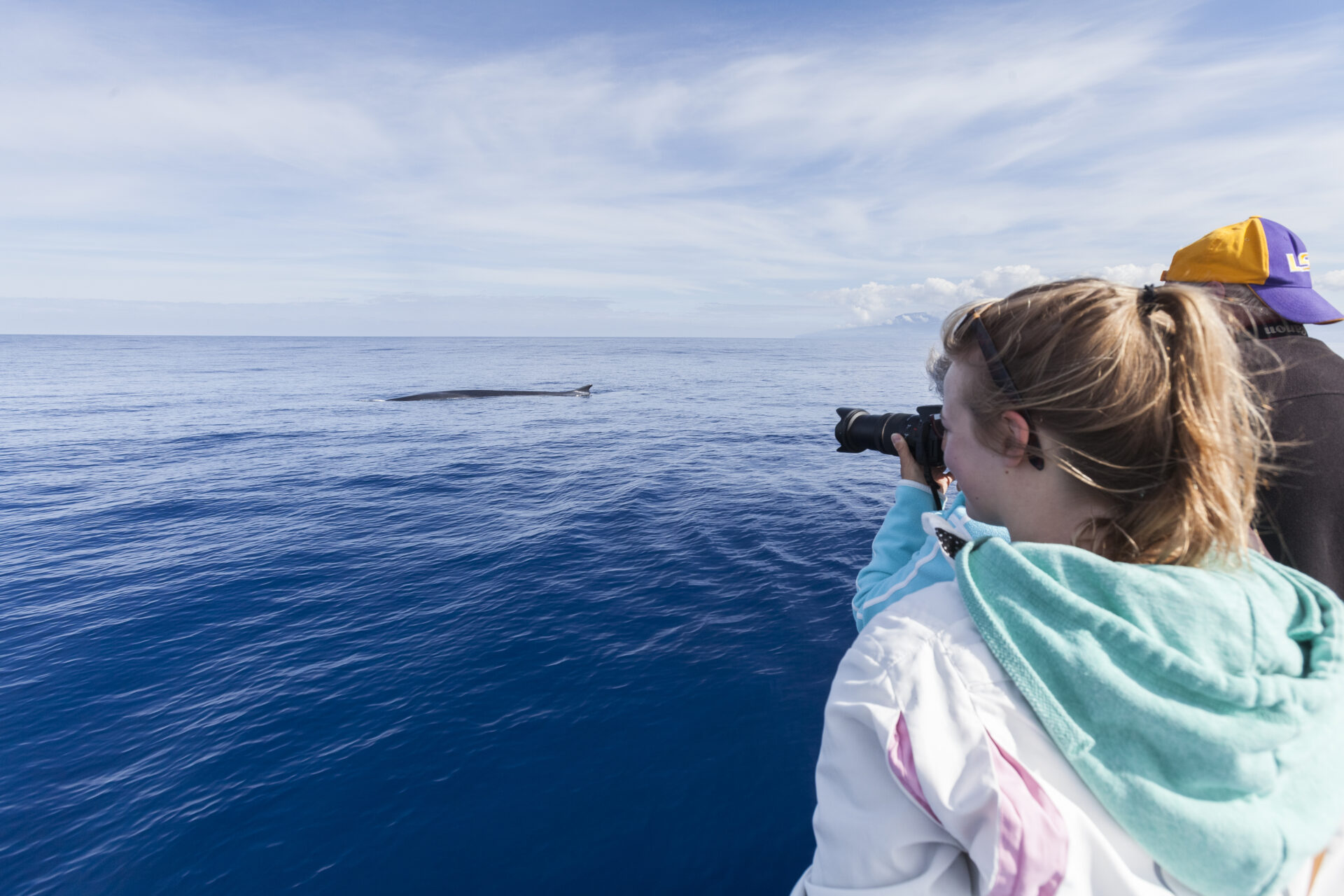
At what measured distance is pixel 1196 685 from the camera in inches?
46.3

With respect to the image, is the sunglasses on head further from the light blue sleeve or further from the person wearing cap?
the person wearing cap

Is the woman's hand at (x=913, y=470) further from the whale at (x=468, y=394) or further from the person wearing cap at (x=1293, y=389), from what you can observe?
the whale at (x=468, y=394)

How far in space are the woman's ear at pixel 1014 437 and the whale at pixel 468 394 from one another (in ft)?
131

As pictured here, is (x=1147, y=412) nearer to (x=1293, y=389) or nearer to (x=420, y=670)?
(x=1293, y=389)

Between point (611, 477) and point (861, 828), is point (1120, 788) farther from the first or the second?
point (611, 477)

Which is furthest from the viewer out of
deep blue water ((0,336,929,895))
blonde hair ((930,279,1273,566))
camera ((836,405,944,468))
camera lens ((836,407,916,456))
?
deep blue water ((0,336,929,895))

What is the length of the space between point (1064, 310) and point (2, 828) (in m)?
9.72

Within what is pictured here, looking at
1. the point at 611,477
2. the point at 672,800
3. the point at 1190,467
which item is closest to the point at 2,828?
the point at 672,800

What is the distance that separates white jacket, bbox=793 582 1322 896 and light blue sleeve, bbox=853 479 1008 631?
511 millimetres

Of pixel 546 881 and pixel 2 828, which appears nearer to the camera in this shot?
pixel 546 881

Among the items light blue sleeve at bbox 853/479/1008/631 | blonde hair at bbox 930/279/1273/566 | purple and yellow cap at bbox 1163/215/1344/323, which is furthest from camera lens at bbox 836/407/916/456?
purple and yellow cap at bbox 1163/215/1344/323

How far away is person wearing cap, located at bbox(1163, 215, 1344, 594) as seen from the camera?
8.35ft

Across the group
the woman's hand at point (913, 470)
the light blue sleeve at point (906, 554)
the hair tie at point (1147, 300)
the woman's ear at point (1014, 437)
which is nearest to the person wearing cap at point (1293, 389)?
the woman's hand at point (913, 470)

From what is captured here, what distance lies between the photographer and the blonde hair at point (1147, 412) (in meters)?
1.40
